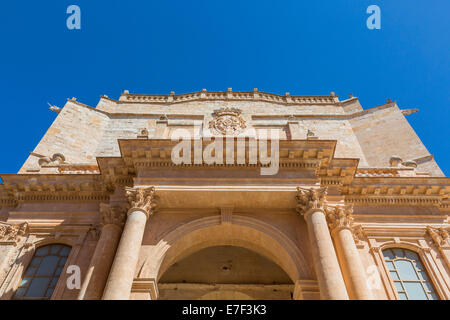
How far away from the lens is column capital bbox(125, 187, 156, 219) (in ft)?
36.0

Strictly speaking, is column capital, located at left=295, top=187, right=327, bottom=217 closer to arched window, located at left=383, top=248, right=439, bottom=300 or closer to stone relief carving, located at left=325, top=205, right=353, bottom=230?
stone relief carving, located at left=325, top=205, right=353, bottom=230

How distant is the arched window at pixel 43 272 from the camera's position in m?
11.1

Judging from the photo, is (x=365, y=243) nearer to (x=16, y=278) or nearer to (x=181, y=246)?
(x=181, y=246)

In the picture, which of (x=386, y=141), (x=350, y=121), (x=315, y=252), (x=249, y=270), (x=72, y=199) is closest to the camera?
(x=315, y=252)

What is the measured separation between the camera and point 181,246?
11.7 meters

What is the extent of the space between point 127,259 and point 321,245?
18.3ft

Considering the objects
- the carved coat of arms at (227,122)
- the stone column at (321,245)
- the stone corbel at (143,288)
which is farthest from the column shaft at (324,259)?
the carved coat of arms at (227,122)

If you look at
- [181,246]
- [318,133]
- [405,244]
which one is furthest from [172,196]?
[318,133]

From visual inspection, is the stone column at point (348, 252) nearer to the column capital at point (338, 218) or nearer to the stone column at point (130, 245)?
the column capital at point (338, 218)

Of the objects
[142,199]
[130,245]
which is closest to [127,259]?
[130,245]

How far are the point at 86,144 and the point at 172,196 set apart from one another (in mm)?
9441

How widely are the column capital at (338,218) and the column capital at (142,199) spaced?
19.2ft

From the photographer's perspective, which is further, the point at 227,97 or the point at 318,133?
the point at 227,97

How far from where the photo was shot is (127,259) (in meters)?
9.53
